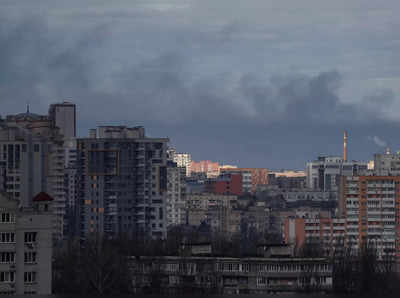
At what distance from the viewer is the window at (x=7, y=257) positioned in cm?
3678

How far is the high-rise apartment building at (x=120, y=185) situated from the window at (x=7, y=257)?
65.1 meters

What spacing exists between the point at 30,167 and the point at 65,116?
59.0m

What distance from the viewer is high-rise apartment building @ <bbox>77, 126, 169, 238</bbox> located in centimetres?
10431

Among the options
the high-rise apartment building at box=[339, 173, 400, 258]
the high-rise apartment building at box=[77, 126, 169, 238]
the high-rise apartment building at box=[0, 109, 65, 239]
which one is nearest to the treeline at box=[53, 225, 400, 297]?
the high-rise apartment building at box=[339, 173, 400, 258]

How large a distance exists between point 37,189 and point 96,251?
41577 mm

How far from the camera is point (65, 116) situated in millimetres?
156750

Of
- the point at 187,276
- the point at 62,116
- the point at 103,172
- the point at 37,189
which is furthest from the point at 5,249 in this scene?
the point at 62,116

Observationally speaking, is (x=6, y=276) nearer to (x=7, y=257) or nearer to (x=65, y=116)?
(x=7, y=257)

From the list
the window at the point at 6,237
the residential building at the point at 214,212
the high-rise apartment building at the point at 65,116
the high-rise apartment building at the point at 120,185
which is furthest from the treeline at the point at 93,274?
the high-rise apartment building at the point at 65,116

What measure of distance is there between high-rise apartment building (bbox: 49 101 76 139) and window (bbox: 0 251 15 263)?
11704 cm

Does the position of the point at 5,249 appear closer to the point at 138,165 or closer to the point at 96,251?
the point at 96,251

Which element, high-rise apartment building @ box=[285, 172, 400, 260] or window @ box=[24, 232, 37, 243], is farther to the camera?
high-rise apartment building @ box=[285, 172, 400, 260]

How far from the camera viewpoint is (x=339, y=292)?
5253 centimetres

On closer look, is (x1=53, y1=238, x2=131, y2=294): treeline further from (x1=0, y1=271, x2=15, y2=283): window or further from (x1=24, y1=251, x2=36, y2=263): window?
(x1=0, y1=271, x2=15, y2=283): window
